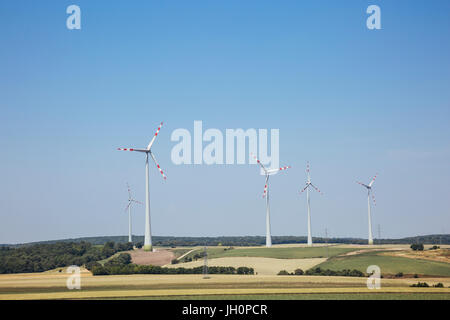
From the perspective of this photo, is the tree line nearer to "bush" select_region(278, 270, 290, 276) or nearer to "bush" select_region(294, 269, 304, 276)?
"bush" select_region(278, 270, 290, 276)

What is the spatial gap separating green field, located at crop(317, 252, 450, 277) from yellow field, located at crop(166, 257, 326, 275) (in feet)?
19.3

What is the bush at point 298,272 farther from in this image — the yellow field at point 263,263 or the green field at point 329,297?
the green field at point 329,297

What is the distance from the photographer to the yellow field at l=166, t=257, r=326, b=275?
13550cm

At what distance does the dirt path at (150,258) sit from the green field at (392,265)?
161ft

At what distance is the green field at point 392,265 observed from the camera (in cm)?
11714

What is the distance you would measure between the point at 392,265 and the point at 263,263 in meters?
37.6

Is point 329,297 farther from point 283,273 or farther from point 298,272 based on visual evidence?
point 283,273

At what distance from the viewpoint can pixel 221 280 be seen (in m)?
111

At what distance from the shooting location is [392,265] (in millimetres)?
124188

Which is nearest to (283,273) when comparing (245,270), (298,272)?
(298,272)
